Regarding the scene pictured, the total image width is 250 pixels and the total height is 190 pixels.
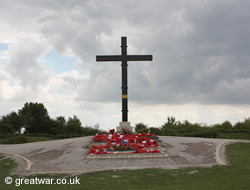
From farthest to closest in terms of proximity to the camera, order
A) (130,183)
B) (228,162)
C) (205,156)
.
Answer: (205,156), (228,162), (130,183)

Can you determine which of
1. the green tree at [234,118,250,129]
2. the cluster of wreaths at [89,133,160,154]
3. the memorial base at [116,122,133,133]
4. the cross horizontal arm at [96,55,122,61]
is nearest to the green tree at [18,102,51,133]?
the cross horizontal arm at [96,55,122,61]

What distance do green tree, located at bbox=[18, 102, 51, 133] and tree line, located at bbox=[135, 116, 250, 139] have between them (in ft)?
59.7

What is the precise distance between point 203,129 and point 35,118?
25254mm

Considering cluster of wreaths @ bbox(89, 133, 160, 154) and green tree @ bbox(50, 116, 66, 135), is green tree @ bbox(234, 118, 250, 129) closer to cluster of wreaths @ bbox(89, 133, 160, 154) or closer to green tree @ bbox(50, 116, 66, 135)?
cluster of wreaths @ bbox(89, 133, 160, 154)

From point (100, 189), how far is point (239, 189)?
3655 millimetres

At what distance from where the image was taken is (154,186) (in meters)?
7.45

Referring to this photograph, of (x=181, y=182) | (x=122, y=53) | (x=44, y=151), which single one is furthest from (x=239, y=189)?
(x=122, y=53)

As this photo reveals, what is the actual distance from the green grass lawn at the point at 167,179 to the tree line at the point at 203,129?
30.7ft

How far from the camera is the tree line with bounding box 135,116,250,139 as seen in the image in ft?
63.3

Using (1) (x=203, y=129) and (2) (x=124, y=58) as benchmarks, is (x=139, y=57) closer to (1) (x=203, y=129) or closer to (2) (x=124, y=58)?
(2) (x=124, y=58)

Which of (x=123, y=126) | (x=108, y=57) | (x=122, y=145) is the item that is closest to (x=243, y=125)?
(x=123, y=126)

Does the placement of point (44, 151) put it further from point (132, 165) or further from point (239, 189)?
point (239, 189)

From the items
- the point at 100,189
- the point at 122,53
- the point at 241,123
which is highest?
the point at 122,53

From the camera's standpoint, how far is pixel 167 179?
26.7 ft
